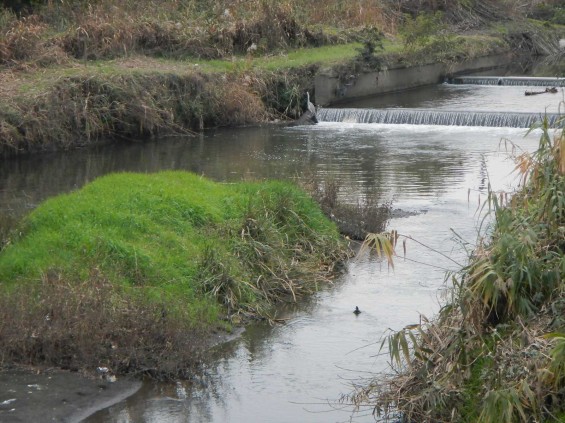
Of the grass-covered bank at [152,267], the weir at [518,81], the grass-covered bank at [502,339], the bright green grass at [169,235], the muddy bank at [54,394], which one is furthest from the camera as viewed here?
the weir at [518,81]

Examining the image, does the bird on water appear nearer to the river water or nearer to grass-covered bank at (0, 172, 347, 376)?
the river water

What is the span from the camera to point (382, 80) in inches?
1147

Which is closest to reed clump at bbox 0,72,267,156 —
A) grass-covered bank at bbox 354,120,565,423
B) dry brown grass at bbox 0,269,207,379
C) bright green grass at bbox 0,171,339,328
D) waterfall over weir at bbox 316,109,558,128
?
waterfall over weir at bbox 316,109,558,128

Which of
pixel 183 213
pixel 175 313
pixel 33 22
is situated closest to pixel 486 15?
pixel 33 22

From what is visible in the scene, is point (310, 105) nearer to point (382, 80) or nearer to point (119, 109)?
point (382, 80)

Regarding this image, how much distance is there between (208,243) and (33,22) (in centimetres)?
1489

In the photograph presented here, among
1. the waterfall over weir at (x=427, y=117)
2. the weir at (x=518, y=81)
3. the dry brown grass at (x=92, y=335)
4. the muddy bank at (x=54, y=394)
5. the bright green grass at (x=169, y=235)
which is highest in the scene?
the weir at (x=518, y=81)

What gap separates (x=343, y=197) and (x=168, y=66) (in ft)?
30.9

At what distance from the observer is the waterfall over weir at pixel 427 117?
76.4ft

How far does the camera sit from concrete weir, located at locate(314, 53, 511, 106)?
26.6 meters

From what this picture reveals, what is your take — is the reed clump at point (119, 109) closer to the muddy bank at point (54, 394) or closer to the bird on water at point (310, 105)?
the bird on water at point (310, 105)

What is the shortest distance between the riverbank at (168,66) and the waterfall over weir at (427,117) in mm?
1140

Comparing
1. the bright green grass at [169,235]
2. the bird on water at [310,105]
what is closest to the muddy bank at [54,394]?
the bright green grass at [169,235]

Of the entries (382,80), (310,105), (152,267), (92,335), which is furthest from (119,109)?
(92,335)
